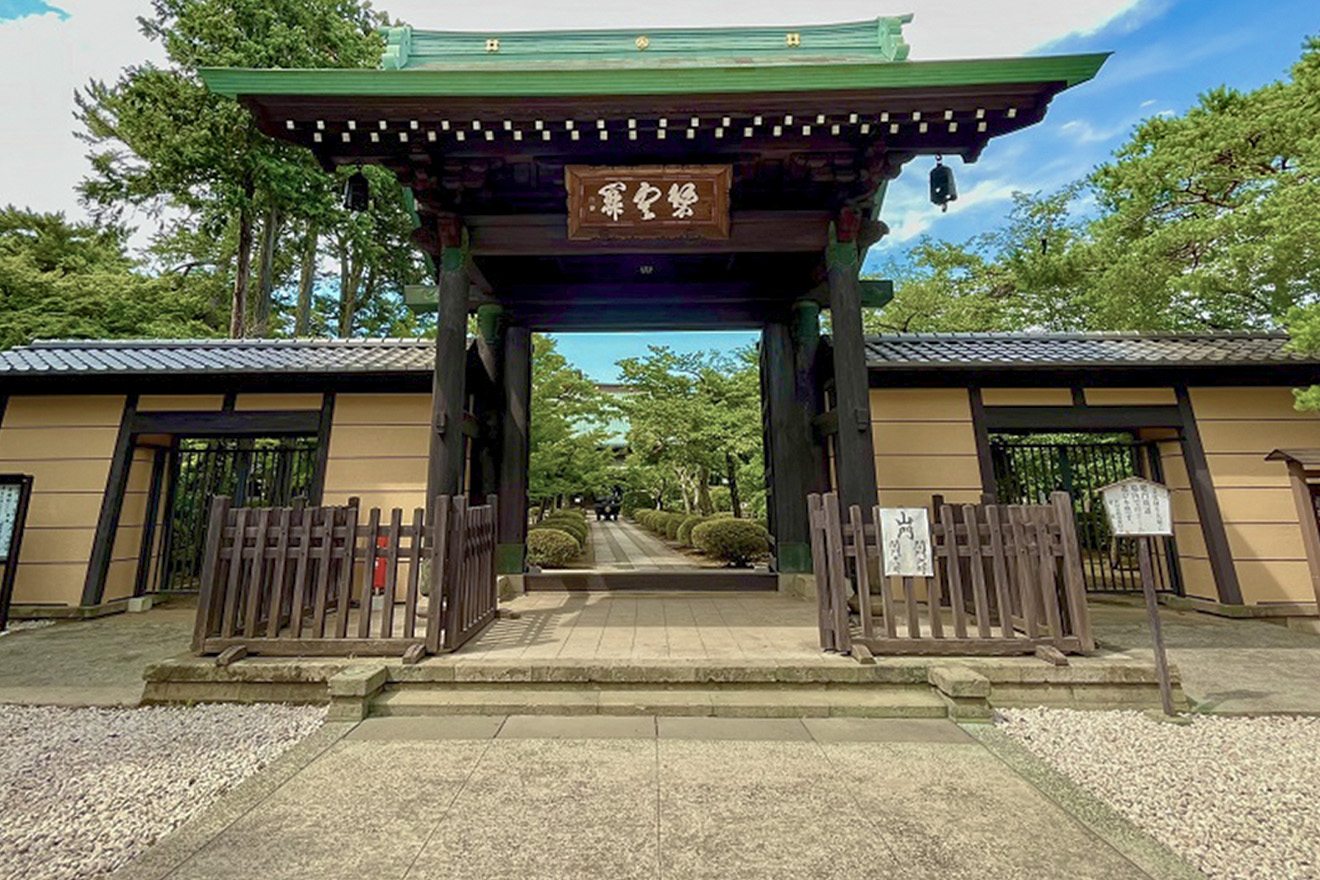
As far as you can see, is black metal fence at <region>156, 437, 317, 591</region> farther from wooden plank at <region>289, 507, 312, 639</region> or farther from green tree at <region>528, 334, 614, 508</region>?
green tree at <region>528, 334, 614, 508</region>

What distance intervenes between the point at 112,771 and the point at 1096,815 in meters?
4.89

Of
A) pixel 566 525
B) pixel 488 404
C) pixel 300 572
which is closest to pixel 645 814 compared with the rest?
pixel 300 572

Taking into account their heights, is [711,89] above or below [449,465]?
above

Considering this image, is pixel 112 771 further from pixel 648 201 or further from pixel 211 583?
pixel 648 201

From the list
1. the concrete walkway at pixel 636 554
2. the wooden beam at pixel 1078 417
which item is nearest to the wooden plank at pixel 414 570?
the concrete walkway at pixel 636 554

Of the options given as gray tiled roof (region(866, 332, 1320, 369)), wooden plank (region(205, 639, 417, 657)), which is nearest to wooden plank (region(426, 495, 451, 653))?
wooden plank (region(205, 639, 417, 657))

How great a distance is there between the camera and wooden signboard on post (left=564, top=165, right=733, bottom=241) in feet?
17.6

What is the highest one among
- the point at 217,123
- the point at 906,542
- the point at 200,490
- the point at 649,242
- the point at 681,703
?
the point at 217,123

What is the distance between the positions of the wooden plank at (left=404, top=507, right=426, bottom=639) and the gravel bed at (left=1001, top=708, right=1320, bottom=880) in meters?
4.09

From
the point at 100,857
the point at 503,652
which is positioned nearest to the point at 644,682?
the point at 503,652

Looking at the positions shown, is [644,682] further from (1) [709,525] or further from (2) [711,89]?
(1) [709,525]

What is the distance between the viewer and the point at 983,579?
155 inches

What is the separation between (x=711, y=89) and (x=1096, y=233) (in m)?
10.6

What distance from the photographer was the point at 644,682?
366 cm
